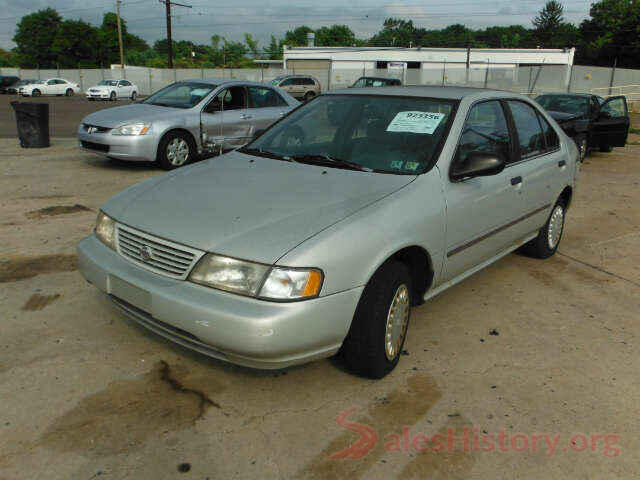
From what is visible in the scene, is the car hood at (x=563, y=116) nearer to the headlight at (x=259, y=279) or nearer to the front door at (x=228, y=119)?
the front door at (x=228, y=119)

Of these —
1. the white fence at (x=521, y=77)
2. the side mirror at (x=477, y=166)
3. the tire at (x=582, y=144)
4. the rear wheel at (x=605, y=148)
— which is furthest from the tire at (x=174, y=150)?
the white fence at (x=521, y=77)

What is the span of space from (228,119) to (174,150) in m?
1.05

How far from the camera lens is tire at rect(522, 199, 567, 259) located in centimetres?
499

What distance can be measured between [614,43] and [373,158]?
61.0 meters

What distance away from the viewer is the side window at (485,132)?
140 inches

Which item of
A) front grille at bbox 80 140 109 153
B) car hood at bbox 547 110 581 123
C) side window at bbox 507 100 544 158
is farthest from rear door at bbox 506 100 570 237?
car hood at bbox 547 110 581 123

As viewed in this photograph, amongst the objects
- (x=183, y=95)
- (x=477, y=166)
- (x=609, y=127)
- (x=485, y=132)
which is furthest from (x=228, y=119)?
(x=609, y=127)

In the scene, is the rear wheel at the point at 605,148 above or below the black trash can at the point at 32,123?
below

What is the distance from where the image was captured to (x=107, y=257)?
300cm

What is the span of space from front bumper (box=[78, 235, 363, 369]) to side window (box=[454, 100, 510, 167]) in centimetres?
146

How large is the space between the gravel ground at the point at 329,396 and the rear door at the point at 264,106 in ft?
17.8

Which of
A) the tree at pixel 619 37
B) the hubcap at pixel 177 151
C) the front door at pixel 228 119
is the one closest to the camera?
the hubcap at pixel 177 151

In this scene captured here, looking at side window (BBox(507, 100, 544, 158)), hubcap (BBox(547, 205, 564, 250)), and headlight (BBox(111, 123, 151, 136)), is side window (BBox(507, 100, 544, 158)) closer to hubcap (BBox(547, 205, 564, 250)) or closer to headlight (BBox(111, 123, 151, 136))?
hubcap (BBox(547, 205, 564, 250))

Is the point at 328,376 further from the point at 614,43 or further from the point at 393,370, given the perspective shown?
the point at 614,43
